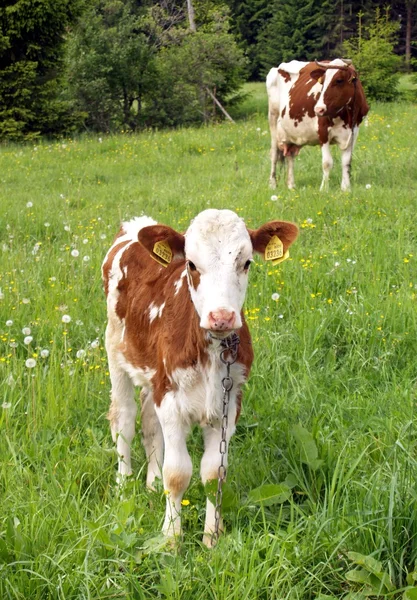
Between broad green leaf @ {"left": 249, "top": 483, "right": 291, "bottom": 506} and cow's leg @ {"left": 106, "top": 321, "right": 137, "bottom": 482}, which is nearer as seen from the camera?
broad green leaf @ {"left": 249, "top": 483, "right": 291, "bottom": 506}

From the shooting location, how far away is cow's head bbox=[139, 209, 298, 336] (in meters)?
2.63

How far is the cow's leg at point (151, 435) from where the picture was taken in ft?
12.1

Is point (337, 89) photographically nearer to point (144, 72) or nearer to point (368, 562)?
point (368, 562)

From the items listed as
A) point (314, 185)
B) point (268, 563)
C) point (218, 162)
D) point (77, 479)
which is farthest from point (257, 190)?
point (268, 563)

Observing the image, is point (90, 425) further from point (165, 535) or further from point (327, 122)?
point (327, 122)

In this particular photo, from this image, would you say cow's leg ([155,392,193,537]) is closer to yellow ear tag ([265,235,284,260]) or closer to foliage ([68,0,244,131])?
yellow ear tag ([265,235,284,260])

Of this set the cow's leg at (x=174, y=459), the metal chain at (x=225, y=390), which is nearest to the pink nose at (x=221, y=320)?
the metal chain at (x=225, y=390)

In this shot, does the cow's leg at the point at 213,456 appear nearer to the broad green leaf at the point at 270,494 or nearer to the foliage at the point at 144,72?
the broad green leaf at the point at 270,494

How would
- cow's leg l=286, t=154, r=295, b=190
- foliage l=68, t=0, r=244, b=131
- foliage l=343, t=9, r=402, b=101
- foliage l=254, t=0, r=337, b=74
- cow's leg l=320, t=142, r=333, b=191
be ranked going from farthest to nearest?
foliage l=254, t=0, r=337, b=74 < foliage l=343, t=9, r=402, b=101 < foliage l=68, t=0, r=244, b=131 < cow's leg l=286, t=154, r=295, b=190 < cow's leg l=320, t=142, r=333, b=191

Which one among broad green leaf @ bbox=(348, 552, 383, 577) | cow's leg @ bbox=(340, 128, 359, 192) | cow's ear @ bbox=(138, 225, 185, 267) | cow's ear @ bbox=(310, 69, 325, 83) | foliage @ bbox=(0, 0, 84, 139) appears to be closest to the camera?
broad green leaf @ bbox=(348, 552, 383, 577)

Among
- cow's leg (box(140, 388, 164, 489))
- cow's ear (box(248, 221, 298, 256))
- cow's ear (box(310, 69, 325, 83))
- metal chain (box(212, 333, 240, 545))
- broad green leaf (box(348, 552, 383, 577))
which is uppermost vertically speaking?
cow's ear (box(310, 69, 325, 83))

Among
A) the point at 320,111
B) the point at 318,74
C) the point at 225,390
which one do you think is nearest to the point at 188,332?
the point at 225,390

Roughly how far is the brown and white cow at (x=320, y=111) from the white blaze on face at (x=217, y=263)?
6618 mm

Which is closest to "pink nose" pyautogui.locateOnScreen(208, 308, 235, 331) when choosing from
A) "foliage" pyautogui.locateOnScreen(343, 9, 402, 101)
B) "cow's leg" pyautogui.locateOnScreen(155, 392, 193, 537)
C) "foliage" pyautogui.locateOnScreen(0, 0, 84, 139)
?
"cow's leg" pyautogui.locateOnScreen(155, 392, 193, 537)
